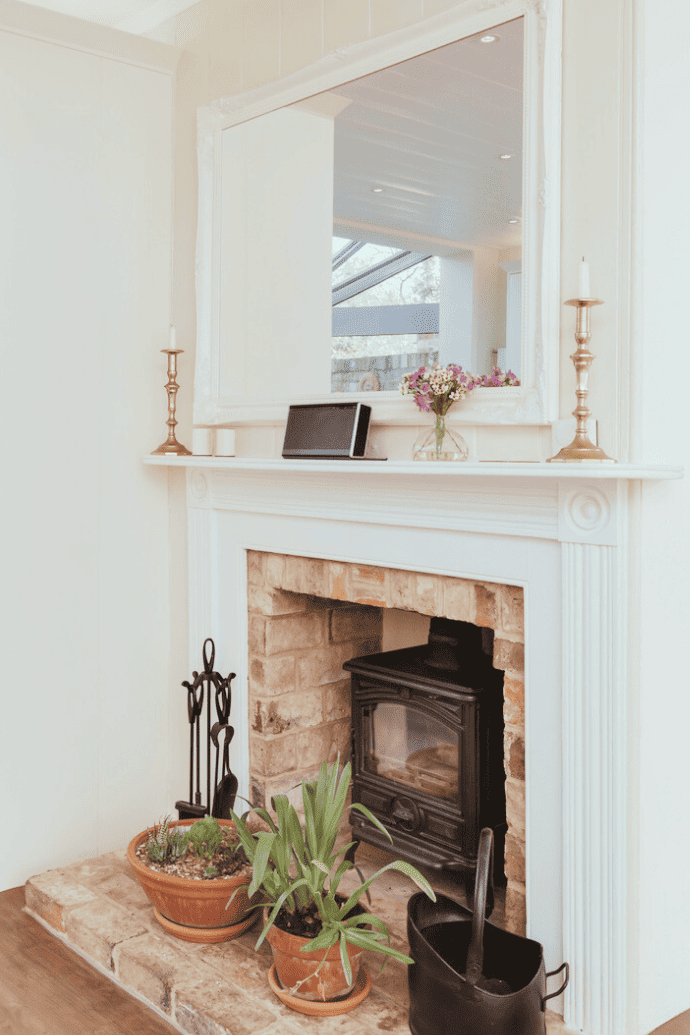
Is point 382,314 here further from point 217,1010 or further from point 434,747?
point 217,1010

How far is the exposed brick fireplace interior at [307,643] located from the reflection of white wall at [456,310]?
0.54 metres

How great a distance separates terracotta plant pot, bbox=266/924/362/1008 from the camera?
2.06 meters

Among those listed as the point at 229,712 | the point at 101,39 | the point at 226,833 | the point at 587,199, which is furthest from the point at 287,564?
the point at 101,39

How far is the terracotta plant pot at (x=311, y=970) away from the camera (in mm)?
2062

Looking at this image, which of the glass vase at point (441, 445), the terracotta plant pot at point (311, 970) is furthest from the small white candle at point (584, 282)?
the terracotta plant pot at point (311, 970)

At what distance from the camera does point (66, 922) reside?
2.52 metres

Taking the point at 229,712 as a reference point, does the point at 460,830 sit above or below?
below

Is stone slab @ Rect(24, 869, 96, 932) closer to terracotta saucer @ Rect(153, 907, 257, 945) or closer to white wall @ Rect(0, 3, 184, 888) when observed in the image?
white wall @ Rect(0, 3, 184, 888)

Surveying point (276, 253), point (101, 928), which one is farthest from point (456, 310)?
point (101, 928)

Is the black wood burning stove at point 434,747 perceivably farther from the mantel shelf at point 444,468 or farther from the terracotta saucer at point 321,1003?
the mantel shelf at point 444,468

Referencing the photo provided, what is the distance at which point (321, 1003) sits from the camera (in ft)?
6.76

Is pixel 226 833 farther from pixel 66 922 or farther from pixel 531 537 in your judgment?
pixel 531 537

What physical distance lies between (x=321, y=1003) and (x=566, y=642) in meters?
0.96

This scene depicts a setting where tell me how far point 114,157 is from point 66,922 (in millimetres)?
2296
